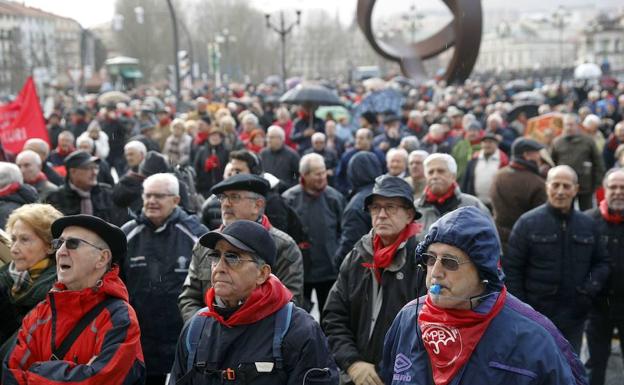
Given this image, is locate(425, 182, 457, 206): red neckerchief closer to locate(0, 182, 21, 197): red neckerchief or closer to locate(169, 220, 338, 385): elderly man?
locate(169, 220, 338, 385): elderly man

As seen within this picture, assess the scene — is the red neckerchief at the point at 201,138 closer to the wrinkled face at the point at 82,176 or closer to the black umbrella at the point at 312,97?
the black umbrella at the point at 312,97

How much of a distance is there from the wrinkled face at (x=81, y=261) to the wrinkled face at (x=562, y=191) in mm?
3264

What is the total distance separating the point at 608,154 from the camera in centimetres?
1345

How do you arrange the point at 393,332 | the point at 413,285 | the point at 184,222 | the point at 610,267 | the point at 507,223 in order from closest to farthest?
the point at 393,332 → the point at 413,285 → the point at 184,222 → the point at 610,267 → the point at 507,223

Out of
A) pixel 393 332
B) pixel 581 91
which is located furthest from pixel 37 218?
pixel 581 91

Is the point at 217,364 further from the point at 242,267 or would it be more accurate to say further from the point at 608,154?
the point at 608,154

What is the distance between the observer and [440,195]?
6094mm

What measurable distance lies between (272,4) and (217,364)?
20594mm

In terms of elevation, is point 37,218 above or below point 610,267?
above

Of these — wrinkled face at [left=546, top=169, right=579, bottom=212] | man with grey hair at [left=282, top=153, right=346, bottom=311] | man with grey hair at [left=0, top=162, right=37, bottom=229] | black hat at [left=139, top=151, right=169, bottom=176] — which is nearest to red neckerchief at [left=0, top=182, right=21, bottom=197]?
man with grey hair at [left=0, top=162, right=37, bottom=229]

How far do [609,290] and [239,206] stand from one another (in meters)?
2.74

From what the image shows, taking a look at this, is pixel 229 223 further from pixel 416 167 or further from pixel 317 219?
pixel 416 167

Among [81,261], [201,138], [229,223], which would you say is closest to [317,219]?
[229,223]

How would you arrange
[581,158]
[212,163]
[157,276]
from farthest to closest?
[581,158]
[212,163]
[157,276]
